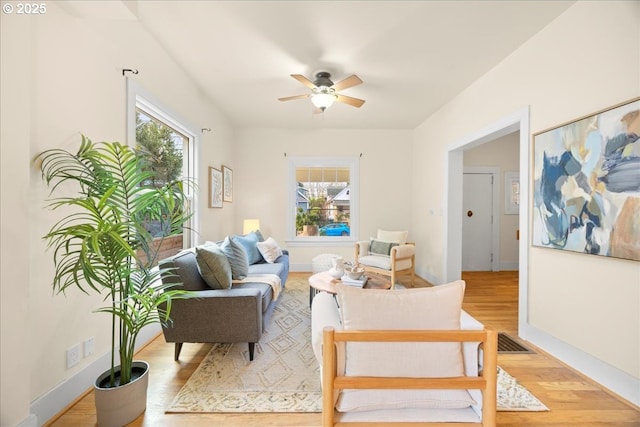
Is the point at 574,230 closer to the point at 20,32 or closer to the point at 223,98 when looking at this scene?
the point at 20,32

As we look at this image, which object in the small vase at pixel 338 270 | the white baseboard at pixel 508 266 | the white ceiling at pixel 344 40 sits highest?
the white ceiling at pixel 344 40

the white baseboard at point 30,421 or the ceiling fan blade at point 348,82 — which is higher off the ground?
the ceiling fan blade at point 348,82

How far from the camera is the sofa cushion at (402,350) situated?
1.13 metres

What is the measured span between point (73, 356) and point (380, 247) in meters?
3.74

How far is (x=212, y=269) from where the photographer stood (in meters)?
2.18

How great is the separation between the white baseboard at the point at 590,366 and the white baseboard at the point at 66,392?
11.5 ft

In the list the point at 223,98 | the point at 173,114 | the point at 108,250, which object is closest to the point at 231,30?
the point at 173,114

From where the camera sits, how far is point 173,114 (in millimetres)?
2926

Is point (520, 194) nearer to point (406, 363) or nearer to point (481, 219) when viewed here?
point (406, 363)

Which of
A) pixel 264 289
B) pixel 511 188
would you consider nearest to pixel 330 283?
pixel 264 289

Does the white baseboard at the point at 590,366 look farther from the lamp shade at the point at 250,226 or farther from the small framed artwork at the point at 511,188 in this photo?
the lamp shade at the point at 250,226

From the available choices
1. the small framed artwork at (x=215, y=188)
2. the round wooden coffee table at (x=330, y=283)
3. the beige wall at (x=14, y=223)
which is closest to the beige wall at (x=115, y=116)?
the beige wall at (x=14, y=223)

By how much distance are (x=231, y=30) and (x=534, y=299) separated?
3.64 m

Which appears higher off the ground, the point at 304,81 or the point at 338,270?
the point at 304,81
